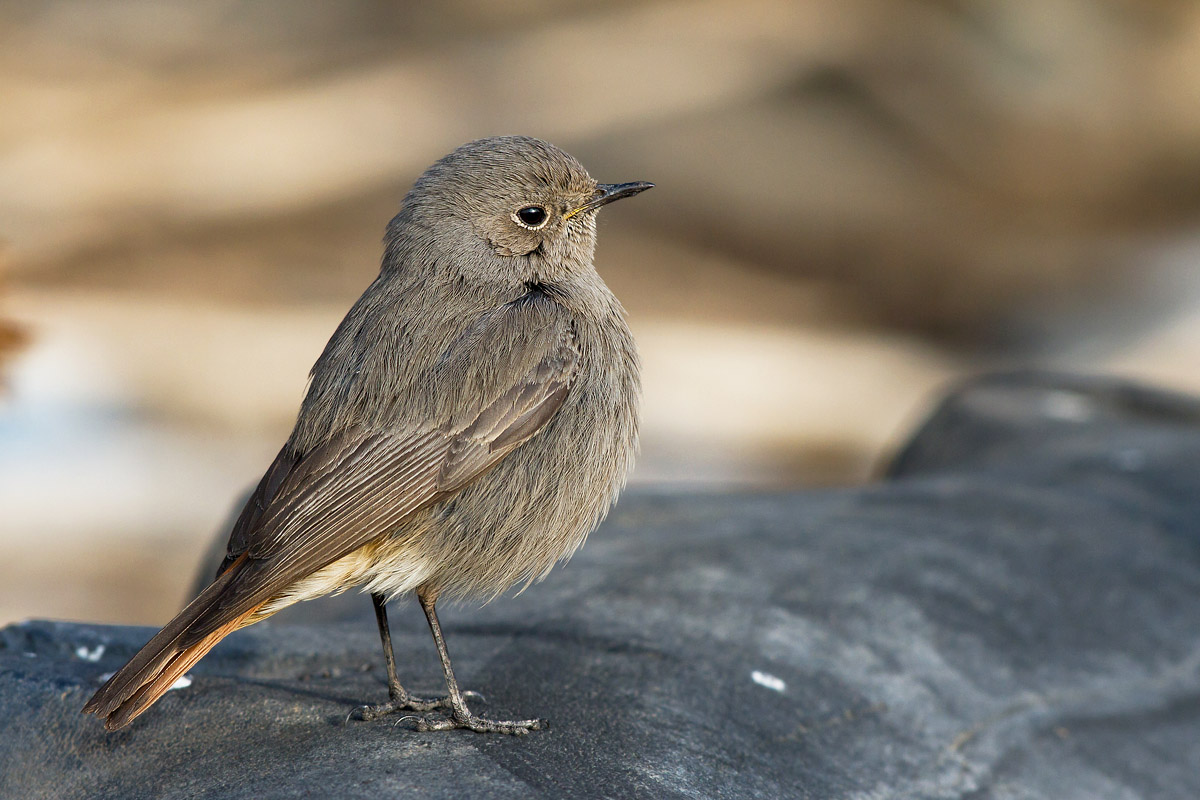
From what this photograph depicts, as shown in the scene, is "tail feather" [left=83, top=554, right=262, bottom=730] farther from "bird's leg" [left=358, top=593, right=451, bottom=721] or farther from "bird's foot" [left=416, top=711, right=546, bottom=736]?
"bird's foot" [left=416, top=711, right=546, bottom=736]

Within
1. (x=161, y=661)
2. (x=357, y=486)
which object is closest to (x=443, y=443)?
(x=357, y=486)

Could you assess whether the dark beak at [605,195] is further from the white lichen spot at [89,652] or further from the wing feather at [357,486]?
the white lichen spot at [89,652]

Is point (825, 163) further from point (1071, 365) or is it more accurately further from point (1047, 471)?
point (1047, 471)

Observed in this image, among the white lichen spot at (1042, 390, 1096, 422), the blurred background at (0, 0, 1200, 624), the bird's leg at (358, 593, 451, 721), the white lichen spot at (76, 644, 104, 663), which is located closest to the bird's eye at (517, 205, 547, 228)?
the bird's leg at (358, 593, 451, 721)

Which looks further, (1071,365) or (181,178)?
(1071,365)

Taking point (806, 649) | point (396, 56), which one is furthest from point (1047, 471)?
point (396, 56)

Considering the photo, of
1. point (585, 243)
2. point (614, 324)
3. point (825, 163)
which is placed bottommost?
point (614, 324)
